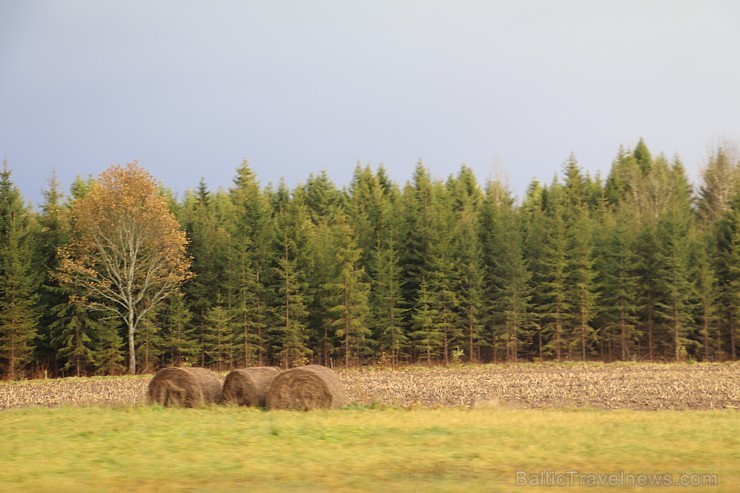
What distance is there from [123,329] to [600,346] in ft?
119

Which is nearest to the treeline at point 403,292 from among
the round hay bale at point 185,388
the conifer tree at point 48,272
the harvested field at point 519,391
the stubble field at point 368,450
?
the conifer tree at point 48,272

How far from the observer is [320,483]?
9930mm

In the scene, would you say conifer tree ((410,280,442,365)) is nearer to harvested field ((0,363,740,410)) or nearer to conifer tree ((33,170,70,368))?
harvested field ((0,363,740,410))

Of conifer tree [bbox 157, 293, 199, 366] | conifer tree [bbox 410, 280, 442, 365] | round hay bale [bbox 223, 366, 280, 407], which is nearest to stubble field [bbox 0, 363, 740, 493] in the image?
round hay bale [bbox 223, 366, 280, 407]

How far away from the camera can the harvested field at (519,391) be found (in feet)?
76.2

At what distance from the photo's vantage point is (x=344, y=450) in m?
12.5

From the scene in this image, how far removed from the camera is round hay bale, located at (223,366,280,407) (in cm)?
2061

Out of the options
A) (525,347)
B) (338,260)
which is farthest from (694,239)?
(338,260)

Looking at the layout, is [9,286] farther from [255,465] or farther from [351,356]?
[255,465]

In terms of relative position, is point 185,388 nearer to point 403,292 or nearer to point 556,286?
point 403,292

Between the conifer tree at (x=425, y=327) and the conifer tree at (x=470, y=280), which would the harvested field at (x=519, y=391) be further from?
the conifer tree at (x=470, y=280)

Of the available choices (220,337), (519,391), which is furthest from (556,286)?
(519,391)

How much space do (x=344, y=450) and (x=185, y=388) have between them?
381 inches

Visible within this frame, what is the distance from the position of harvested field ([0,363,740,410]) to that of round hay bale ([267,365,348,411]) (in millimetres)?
2375
